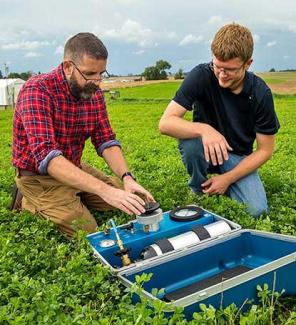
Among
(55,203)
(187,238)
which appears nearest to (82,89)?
(55,203)

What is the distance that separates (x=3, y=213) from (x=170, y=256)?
7.44ft

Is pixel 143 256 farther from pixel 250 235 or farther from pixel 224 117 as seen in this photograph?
pixel 224 117

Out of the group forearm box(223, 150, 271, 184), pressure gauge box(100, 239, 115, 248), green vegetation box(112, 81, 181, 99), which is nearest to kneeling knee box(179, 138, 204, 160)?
forearm box(223, 150, 271, 184)

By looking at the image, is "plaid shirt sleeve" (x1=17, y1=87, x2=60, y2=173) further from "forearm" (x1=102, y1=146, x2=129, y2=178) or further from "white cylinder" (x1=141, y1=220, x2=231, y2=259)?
"white cylinder" (x1=141, y1=220, x2=231, y2=259)

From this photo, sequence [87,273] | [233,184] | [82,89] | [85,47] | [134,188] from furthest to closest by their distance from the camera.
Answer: [233,184] → [82,89] → [134,188] → [85,47] → [87,273]

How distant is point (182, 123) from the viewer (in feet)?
18.2

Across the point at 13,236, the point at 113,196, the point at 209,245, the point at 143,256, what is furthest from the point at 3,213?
the point at 209,245

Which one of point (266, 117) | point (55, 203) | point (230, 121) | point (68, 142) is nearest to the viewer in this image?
point (55, 203)

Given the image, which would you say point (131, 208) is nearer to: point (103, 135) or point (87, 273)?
point (87, 273)

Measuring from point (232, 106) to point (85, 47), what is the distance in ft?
5.94

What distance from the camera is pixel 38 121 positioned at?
15.5 feet

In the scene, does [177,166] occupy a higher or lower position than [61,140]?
lower

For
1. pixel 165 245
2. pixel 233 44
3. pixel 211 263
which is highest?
pixel 233 44

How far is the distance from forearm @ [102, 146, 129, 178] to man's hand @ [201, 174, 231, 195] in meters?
0.98
